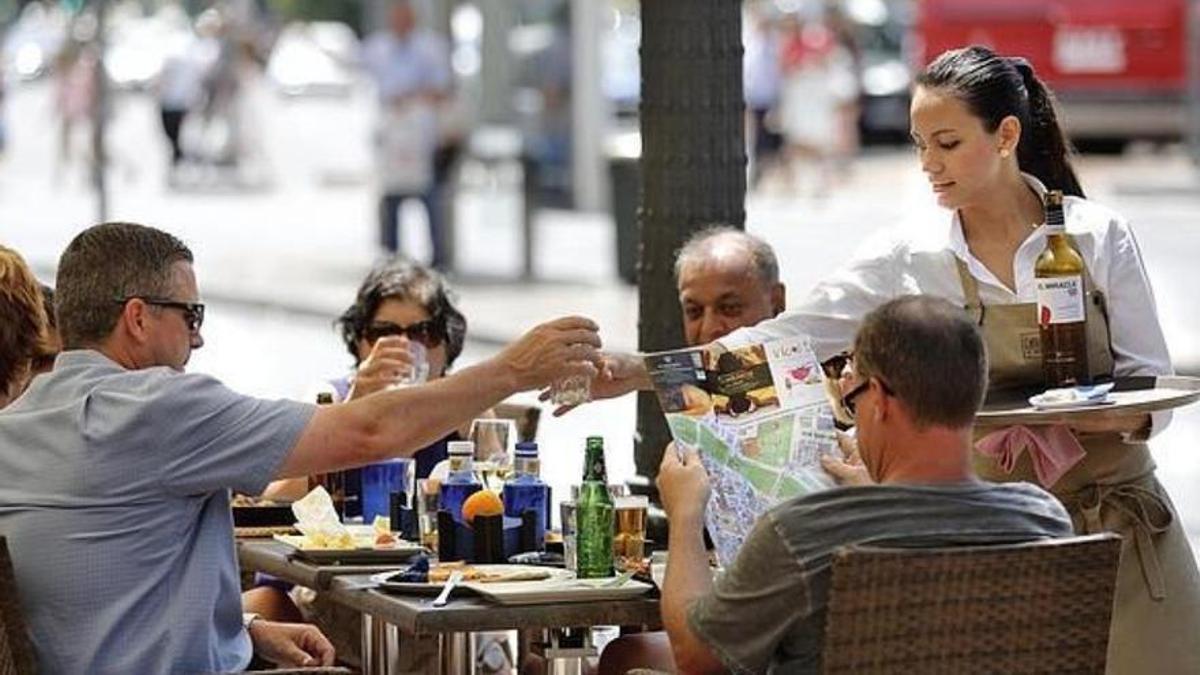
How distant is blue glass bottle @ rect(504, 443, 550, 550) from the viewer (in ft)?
20.3

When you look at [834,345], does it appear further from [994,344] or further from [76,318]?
[76,318]

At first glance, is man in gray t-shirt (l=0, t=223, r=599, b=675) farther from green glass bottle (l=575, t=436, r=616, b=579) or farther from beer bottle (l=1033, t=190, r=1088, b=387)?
beer bottle (l=1033, t=190, r=1088, b=387)

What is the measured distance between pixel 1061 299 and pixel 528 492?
3.93ft

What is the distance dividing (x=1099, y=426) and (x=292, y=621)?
222 cm

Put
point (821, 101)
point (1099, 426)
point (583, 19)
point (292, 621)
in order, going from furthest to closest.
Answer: point (821, 101), point (583, 19), point (292, 621), point (1099, 426)

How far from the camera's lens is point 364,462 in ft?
18.3

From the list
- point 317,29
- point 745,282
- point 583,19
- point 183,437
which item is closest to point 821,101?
point 583,19

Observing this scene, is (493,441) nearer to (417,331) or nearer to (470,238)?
(417,331)

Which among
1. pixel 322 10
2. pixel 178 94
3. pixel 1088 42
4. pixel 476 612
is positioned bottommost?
pixel 476 612

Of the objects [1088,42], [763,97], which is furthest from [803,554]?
[1088,42]

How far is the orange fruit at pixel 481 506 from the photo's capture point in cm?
604

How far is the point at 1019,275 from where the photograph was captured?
6066mm

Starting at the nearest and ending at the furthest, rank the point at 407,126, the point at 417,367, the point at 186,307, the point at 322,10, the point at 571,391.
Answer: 1. the point at 186,307
2. the point at 571,391
3. the point at 417,367
4. the point at 407,126
5. the point at 322,10

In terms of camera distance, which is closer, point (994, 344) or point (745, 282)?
point (994, 344)
